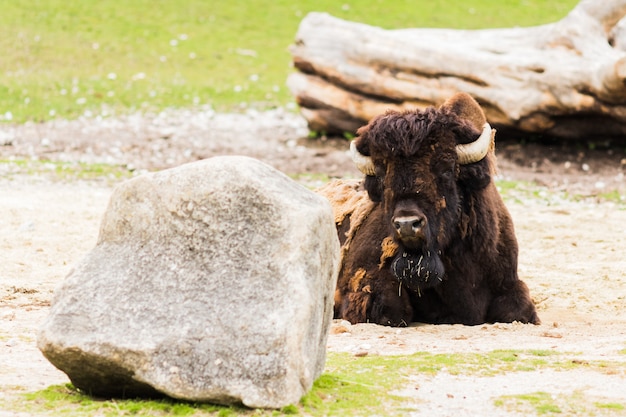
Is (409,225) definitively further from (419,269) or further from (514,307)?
(514,307)

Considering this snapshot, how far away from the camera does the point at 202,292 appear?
5.26 meters

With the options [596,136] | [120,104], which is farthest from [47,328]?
[120,104]

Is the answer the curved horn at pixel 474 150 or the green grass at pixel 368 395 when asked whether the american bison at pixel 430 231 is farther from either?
the green grass at pixel 368 395

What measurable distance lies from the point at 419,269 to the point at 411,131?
105 centimetres

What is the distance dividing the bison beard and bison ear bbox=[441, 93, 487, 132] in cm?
125

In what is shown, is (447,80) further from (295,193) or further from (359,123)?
(295,193)

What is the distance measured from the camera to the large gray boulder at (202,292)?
508 centimetres

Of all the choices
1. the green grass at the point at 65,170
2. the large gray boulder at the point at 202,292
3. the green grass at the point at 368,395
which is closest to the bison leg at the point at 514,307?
the green grass at the point at 368,395

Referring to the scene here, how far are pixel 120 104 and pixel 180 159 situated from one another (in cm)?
560

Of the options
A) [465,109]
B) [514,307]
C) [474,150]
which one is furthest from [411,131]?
[514,307]

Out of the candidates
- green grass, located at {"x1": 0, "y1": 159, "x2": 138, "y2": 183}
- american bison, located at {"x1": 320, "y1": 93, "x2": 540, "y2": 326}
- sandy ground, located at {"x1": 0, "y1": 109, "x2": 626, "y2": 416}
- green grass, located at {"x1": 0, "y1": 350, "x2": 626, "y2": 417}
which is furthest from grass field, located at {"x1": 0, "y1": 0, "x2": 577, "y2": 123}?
green grass, located at {"x1": 0, "y1": 350, "x2": 626, "y2": 417}

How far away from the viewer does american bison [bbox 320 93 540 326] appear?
799cm

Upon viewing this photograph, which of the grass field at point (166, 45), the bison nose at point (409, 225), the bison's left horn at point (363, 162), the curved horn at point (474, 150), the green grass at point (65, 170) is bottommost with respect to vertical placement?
the green grass at point (65, 170)

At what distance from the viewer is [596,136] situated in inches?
681
